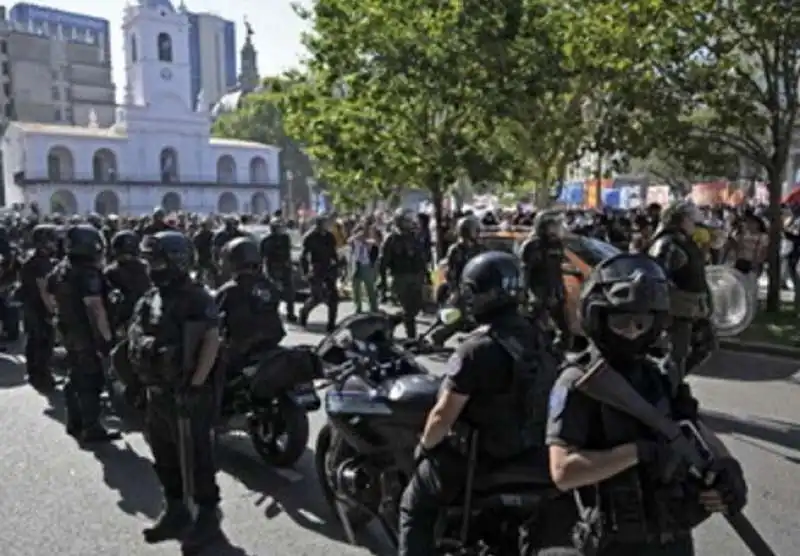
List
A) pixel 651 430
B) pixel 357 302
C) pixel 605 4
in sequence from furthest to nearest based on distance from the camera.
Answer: pixel 357 302 → pixel 605 4 → pixel 651 430

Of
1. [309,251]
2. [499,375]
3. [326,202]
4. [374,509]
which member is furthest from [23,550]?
[326,202]

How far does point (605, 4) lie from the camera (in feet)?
37.9

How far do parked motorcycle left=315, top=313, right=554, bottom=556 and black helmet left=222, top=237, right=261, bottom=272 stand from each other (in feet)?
5.09

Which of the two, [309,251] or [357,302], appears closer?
[309,251]

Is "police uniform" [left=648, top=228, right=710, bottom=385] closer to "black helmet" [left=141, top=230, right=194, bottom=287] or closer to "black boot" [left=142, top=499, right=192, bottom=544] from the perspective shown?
"black helmet" [left=141, top=230, right=194, bottom=287]

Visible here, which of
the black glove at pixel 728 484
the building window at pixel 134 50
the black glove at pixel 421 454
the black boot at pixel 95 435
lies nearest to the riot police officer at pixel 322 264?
the black boot at pixel 95 435

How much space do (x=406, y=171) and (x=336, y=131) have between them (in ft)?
4.89

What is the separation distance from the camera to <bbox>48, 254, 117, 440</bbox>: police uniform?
20.6 feet

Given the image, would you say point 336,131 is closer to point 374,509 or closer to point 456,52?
point 456,52

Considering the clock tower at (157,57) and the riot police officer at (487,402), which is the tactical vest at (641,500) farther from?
the clock tower at (157,57)

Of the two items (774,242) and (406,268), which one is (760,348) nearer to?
(774,242)

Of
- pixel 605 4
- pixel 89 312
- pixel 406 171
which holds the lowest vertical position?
pixel 89 312

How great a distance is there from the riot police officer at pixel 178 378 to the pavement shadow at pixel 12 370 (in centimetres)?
518

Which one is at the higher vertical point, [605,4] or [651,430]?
[605,4]
